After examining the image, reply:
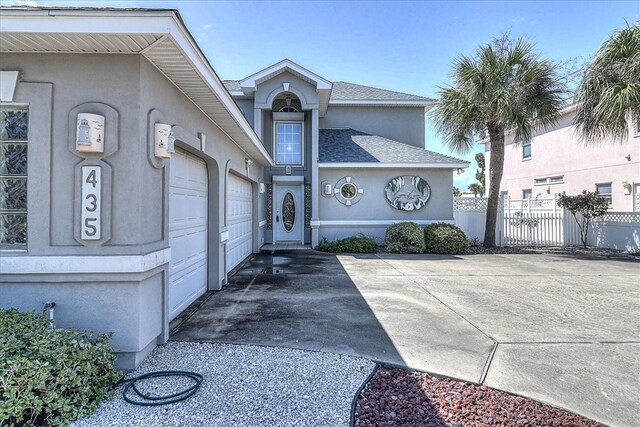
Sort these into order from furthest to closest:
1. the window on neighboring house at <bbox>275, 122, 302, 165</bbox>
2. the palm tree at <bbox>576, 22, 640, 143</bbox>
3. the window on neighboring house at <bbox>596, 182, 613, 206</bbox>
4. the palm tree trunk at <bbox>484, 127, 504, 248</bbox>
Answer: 1. the window on neighboring house at <bbox>596, 182, 613, 206</bbox>
2. the window on neighboring house at <bbox>275, 122, 302, 165</bbox>
3. the palm tree trunk at <bbox>484, 127, 504, 248</bbox>
4. the palm tree at <bbox>576, 22, 640, 143</bbox>

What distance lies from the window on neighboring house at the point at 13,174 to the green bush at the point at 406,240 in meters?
10.6

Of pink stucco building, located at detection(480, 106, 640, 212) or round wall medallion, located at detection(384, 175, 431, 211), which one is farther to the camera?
pink stucco building, located at detection(480, 106, 640, 212)

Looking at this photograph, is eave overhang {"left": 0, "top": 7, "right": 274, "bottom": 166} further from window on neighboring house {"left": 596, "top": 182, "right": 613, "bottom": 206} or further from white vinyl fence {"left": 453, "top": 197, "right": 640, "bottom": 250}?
window on neighboring house {"left": 596, "top": 182, "right": 613, "bottom": 206}

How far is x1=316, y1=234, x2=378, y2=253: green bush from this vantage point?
12.3 metres

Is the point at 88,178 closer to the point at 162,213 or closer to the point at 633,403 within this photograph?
the point at 162,213

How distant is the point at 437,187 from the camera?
13.6 metres

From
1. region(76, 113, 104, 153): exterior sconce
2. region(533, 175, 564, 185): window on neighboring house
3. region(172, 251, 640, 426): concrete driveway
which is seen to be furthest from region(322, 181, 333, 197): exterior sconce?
region(533, 175, 564, 185): window on neighboring house

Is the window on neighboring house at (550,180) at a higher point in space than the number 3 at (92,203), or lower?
higher

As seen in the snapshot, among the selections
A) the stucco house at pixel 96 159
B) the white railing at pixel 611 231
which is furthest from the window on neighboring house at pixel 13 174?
the white railing at pixel 611 231

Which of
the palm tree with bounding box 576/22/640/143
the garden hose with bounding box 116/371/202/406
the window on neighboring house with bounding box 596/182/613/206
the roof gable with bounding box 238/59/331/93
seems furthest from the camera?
the window on neighboring house with bounding box 596/182/613/206

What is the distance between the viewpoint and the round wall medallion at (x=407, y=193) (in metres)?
13.5

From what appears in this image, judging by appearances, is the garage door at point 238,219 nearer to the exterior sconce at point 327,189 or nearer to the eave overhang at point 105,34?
the exterior sconce at point 327,189

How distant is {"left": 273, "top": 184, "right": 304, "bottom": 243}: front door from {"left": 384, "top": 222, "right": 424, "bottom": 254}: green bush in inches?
149

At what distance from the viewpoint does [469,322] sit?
501cm
